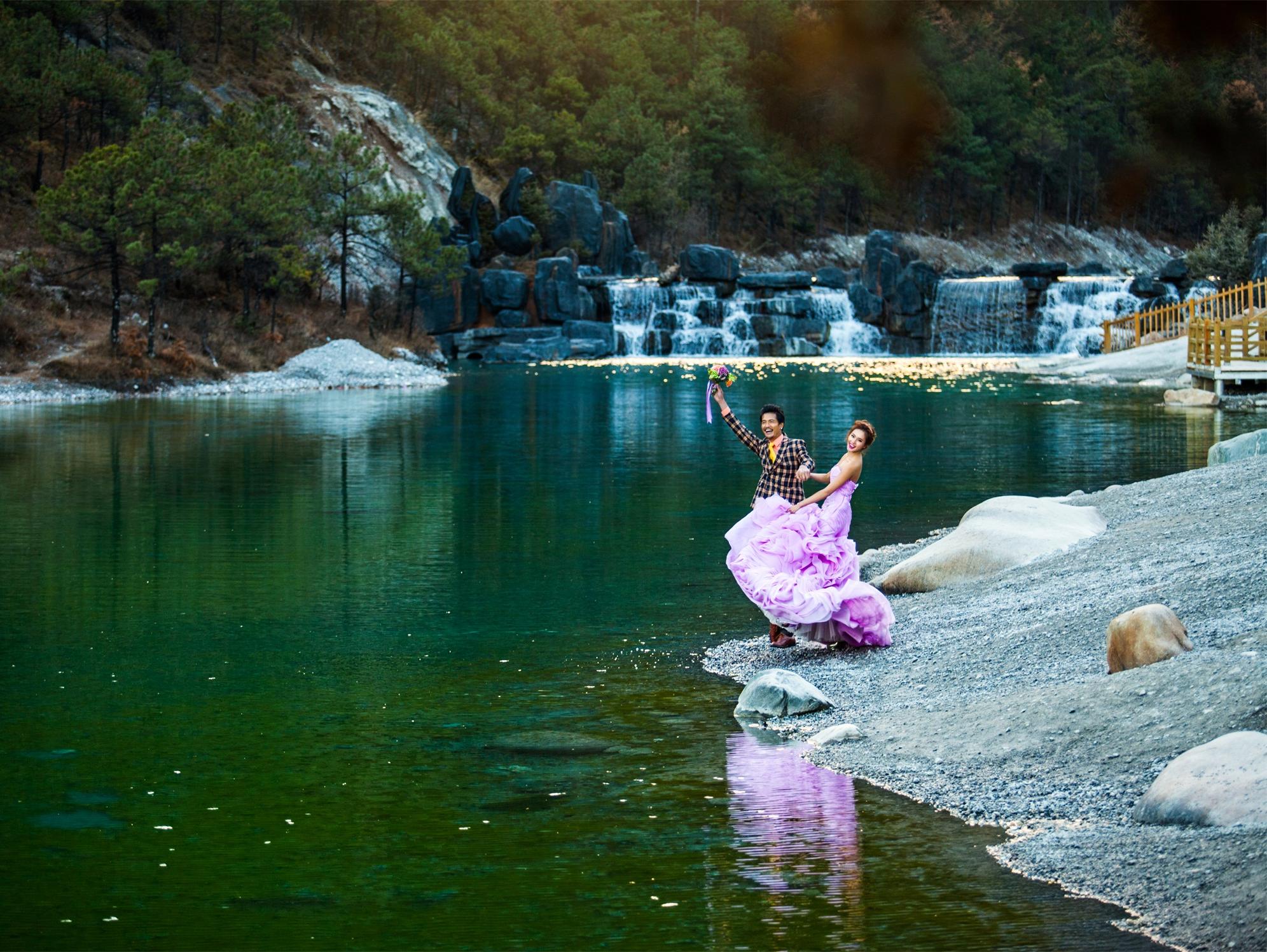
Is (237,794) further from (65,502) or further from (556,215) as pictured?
(556,215)

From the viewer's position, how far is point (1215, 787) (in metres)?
7.05

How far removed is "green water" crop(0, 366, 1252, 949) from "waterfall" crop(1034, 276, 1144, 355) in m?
55.3

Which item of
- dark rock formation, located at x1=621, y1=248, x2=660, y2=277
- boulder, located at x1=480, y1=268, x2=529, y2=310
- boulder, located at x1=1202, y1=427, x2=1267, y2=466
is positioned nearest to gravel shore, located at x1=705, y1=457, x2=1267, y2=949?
boulder, located at x1=1202, y1=427, x2=1267, y2=466

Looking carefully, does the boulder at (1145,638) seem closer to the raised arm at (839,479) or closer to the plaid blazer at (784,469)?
the raised arm at (839,479)

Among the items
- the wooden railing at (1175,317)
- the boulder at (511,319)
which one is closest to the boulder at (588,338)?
the boulder at (511,319)

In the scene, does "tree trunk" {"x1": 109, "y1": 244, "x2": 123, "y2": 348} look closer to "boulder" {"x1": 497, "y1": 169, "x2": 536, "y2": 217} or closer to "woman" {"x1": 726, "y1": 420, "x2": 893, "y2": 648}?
"boulder" {"x1": 497, "y1": 169, "x2": 536, "y2": 217}

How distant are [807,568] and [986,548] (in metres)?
3.29

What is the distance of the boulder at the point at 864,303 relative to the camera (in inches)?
3255

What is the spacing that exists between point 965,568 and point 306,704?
645 centimetres

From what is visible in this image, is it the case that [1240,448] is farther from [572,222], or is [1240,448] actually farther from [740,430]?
[572,222]

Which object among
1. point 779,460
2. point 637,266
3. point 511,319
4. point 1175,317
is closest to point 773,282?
point 637,266

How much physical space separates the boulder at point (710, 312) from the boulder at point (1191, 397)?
129ft

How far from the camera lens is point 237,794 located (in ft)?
27.1

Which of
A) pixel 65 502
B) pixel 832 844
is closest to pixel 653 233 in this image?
pixel 65 502
